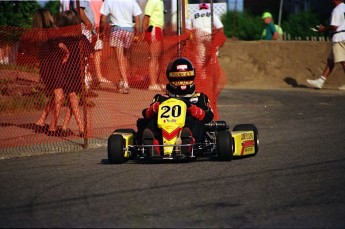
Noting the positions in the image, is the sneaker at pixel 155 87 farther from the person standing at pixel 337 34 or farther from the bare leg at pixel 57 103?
the person standing at pixel 337 34

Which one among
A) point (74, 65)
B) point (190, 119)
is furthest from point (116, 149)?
point (74, 65)

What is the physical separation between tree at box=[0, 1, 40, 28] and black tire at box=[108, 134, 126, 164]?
30.1 feet

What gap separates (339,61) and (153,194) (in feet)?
38.9

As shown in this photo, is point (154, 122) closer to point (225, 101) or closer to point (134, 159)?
point (134, 159)

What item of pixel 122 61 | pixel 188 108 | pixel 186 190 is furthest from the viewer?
pixel 122 61

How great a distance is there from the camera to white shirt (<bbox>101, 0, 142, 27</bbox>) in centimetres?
1723

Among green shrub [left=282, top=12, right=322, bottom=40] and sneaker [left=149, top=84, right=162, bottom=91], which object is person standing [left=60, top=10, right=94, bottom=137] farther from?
green shrub [left=282, top=12, right=322, bottom=40]

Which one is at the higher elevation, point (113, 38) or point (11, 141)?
point (113, 38)

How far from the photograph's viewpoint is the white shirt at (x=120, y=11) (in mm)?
17234

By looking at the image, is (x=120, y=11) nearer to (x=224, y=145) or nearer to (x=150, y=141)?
(x=150, y=141)

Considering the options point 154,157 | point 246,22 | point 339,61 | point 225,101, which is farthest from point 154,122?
point 246,22

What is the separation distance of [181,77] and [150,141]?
41.0 inches

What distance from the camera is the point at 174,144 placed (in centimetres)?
1087

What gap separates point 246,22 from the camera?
3234 cm
